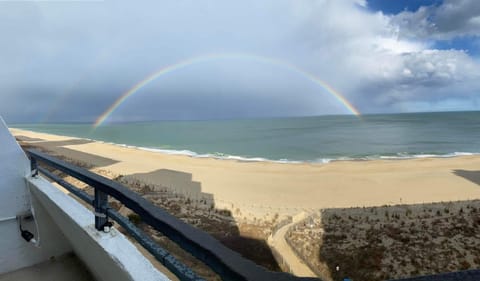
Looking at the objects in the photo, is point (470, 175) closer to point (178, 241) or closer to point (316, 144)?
point (178, 241)

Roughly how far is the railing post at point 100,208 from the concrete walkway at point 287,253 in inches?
181

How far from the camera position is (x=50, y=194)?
3.17 metres

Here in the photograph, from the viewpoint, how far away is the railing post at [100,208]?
2.11 metres

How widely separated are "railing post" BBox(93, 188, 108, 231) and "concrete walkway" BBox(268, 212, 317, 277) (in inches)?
181

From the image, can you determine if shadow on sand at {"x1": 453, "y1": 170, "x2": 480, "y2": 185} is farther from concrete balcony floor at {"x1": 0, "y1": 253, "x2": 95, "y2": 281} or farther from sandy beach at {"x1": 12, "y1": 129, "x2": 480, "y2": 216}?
concrete balcony floor at {"x1": 0, "y1": 253, "x2": 95, "y2": 281}

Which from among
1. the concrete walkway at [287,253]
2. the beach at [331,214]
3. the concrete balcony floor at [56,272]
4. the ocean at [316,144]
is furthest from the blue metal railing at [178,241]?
the ocean at [316,144]

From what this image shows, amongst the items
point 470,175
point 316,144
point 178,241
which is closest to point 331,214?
point 178,241

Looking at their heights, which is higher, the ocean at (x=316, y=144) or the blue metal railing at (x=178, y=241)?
the blue metal railing at (x=178, y=241)

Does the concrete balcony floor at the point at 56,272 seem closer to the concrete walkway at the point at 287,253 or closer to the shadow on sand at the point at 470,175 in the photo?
the concrete walkway at the point at 287,253

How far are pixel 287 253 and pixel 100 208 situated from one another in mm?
5425

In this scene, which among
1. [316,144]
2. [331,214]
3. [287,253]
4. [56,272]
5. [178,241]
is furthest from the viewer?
[316,144]

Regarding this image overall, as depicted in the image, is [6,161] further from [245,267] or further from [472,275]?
[472,275]

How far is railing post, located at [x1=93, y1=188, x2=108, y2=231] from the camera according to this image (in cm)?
211

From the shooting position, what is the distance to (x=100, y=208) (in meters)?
2.17
